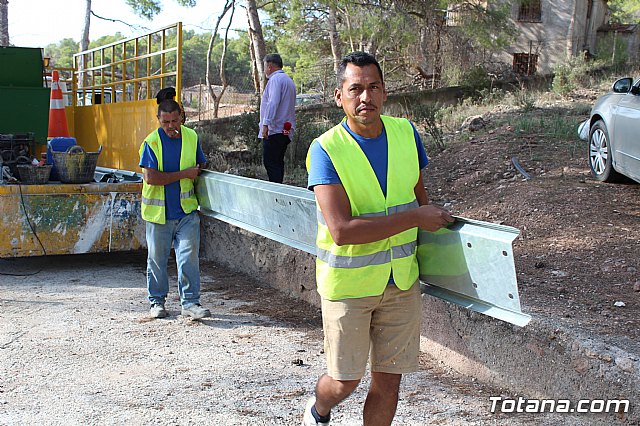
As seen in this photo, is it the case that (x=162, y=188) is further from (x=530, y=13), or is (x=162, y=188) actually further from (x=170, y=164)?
(x=530, y=13)

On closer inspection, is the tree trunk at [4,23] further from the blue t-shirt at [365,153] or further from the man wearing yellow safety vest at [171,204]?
the blue t-shirt at [365,153]

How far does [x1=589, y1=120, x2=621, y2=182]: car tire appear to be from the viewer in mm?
8367

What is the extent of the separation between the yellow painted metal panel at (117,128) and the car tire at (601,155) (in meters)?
4.79

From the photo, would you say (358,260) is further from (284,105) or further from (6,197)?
(284,105)

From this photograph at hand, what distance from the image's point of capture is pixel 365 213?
3104 mm

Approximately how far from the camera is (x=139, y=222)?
7898 mm

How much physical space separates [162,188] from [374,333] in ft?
10.3

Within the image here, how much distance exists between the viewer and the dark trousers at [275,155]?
8930 millimetres

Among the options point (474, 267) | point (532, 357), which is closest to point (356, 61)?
point (474, 267)

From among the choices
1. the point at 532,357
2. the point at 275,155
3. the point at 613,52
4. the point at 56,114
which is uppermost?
the point at 613,52

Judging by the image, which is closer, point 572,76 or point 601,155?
point 601,155

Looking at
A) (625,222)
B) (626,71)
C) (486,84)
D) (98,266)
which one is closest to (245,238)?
(98,266)

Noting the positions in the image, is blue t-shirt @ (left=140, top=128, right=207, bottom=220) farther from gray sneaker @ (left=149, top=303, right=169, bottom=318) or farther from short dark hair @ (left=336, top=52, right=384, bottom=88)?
short dark hair @ (left=336, top=52, right=384, bottom=88)

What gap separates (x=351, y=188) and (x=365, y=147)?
188mm
